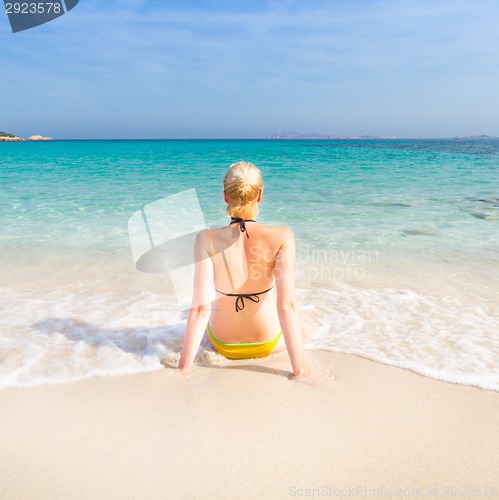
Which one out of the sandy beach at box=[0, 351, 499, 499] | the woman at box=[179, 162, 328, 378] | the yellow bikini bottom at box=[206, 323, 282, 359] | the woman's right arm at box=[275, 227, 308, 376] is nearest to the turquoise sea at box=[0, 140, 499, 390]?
the yellow bikini bottom at box=[206, 323, 282, 359]

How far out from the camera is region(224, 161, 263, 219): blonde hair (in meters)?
2.70

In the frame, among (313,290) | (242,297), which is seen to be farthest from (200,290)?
(313,290)

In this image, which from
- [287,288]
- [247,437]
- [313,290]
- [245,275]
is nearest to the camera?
[247,437]

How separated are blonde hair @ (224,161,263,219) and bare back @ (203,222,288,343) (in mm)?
106

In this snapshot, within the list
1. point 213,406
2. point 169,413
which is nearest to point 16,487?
point 169,413

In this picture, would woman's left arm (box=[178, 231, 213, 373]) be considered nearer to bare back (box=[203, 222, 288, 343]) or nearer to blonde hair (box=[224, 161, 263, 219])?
bare back (box=[203, 222, 288, 343])

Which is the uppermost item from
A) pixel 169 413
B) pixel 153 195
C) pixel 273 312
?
pixel 273 312

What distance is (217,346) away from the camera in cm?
336

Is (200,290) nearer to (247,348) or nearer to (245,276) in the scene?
(245,276)

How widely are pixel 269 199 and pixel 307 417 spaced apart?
35.6 feet

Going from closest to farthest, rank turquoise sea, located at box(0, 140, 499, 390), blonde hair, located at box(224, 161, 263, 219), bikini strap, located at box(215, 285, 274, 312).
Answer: blonde hair, located at box(224, 161, 263, 219), bikini strap, located at box(215, 285, 274, 312), turquoise sea, located at box(0, 140, 499, 390)

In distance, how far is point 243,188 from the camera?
9.05 ft

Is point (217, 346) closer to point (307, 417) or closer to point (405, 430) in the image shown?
point (307, 417)

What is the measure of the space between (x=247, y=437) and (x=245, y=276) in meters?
1.10
